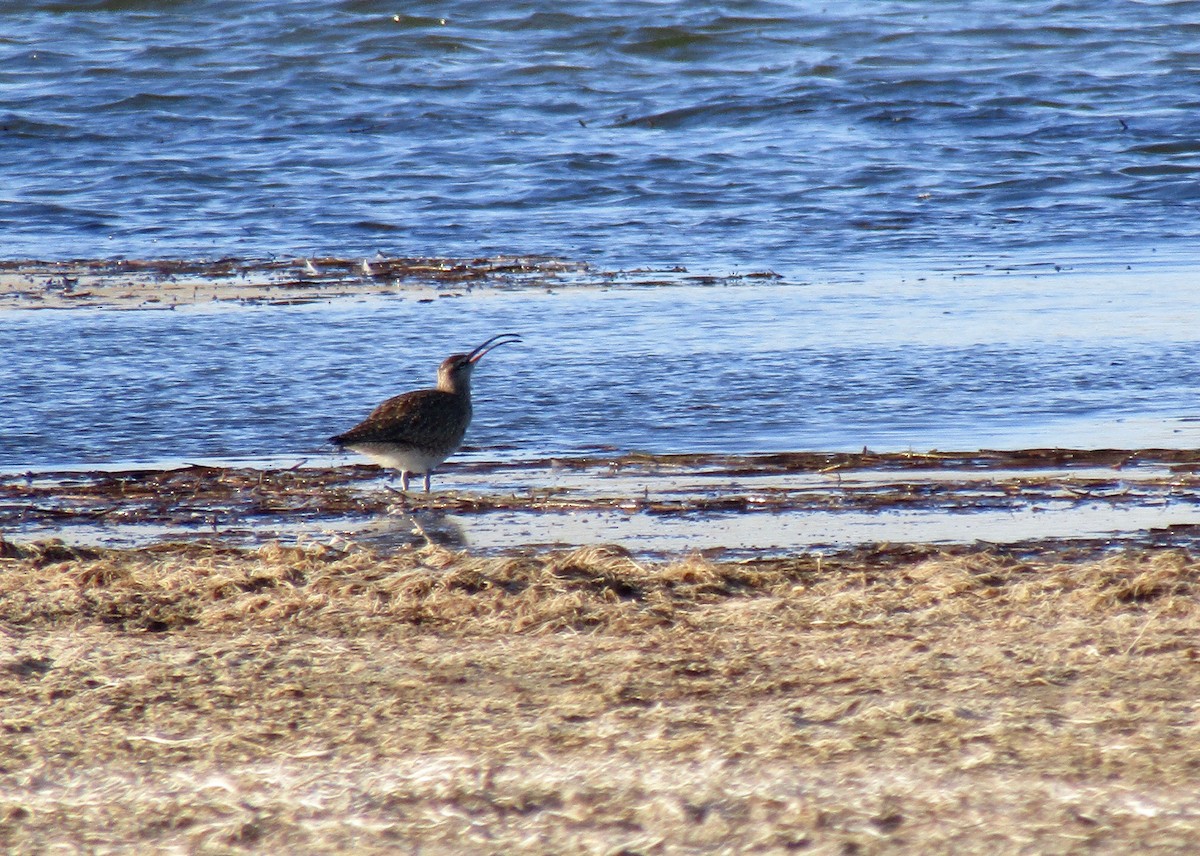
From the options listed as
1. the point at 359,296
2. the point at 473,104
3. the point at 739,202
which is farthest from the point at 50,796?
the point at 473,104

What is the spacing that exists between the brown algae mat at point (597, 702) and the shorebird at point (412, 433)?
50.1 inches

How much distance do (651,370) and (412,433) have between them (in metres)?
2.55

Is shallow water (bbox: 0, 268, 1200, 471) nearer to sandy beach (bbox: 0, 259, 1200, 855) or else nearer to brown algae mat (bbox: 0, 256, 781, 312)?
brown algae mat (bbox: 0, 256, 781, 312)

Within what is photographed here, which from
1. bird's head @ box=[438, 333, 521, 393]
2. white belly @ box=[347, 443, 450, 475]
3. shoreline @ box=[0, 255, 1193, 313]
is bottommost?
shoreline @ box=[0, 255, 1193, 313]

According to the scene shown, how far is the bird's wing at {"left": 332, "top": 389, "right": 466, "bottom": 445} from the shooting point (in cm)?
684

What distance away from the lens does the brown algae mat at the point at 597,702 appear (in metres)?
3.56

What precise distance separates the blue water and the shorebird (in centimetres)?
562

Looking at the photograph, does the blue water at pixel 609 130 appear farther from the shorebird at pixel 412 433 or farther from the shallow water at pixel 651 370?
the shorebird at pixel 412 433

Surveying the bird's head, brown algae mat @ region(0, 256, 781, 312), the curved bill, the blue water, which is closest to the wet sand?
the bird's head

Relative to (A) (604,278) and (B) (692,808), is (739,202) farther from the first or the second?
(B) (692,808)

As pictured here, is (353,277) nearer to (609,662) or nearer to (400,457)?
(400,457)

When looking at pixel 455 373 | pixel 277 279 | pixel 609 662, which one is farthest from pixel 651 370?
pixel 609 662

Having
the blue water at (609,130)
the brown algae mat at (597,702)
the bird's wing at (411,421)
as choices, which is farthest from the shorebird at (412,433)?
the blue water at (609,130)

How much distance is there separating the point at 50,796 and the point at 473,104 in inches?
666
